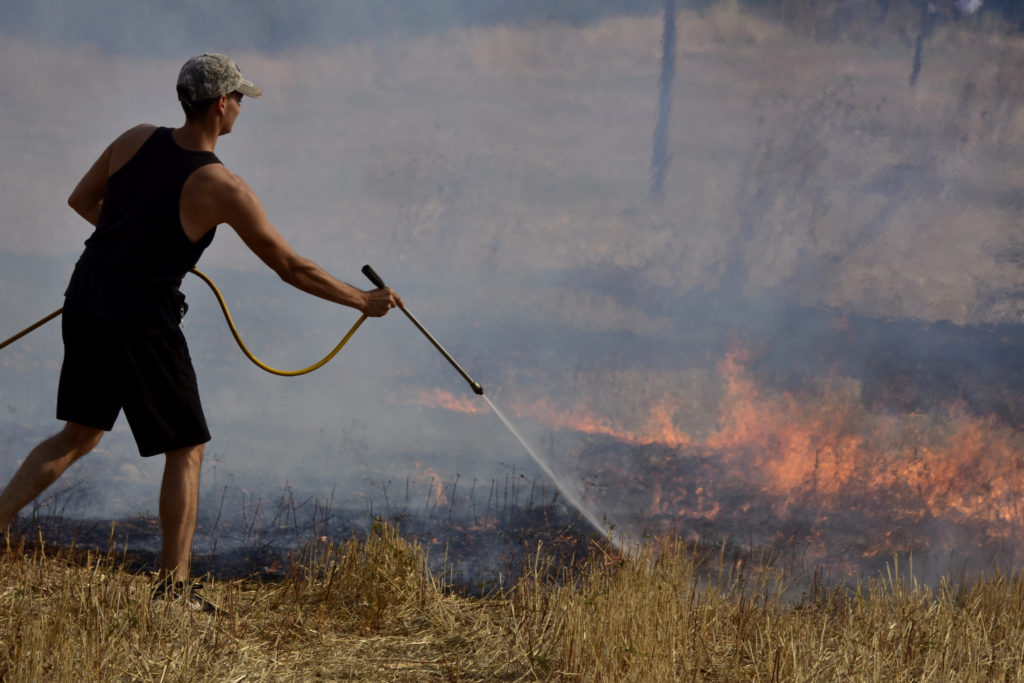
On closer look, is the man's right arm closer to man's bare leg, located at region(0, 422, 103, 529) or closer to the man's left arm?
the man's left arm

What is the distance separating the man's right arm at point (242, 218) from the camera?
4.24 meters

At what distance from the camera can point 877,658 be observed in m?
3.92

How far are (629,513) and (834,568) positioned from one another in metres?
2.69

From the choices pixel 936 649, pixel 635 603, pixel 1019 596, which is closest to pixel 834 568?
pixel 1019 596

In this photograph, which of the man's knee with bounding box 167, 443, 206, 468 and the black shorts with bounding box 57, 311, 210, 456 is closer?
the black shorts with bounding box 57, 311, 210, 456

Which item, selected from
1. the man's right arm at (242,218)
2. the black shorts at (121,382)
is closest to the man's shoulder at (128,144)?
the man's right arm at (242,218)

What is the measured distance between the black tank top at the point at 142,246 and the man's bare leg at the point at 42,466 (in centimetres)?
59

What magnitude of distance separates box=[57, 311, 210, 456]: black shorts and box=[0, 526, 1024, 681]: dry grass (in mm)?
716

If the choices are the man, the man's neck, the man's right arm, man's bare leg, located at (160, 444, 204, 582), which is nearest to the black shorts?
the man

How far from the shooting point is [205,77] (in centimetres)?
429

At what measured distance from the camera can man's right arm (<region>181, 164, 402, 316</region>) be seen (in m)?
4.24

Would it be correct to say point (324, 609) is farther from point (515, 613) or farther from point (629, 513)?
point (629, 513)

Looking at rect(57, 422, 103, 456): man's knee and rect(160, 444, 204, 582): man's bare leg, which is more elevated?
rect(57, 422, 103, 456): man's knee

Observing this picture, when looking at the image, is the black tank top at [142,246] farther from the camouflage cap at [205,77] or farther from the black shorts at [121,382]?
the camouflage cap at [205,77]
